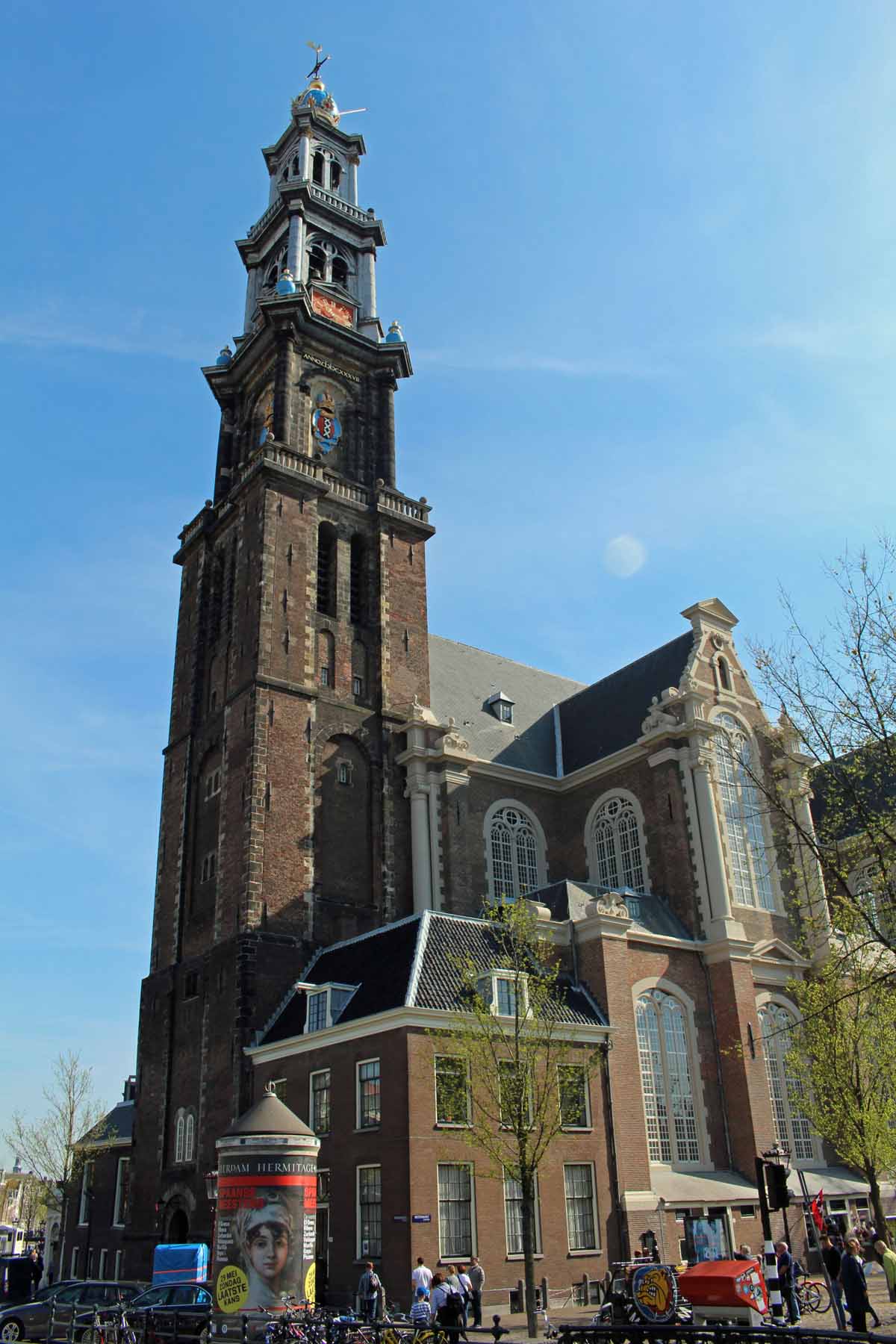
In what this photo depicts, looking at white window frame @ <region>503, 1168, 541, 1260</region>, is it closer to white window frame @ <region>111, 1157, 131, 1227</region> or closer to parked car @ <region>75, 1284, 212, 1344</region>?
parked car @ <region>75, 1284, 212, 1344</region>

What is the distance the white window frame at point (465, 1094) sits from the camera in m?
26.0

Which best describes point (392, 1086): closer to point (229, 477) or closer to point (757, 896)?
point (757, 896)

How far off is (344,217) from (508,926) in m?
40.6

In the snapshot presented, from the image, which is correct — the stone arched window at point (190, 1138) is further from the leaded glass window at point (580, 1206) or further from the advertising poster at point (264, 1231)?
the advertising poster at point (264, 1231)

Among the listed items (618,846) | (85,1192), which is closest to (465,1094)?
(618,846)

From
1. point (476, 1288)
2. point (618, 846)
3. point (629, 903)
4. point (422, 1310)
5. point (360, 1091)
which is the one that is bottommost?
point (422, 1310)

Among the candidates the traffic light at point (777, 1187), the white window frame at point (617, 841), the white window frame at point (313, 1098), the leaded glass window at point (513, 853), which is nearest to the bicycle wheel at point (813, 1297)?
the traffic light at point (777, 1187)

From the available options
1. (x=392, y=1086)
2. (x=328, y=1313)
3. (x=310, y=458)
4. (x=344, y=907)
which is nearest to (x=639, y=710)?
(x=344, y=907)

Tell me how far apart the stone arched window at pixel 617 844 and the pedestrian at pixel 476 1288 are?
55.1 ft

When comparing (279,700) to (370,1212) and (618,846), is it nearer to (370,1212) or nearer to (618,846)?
(618,846)

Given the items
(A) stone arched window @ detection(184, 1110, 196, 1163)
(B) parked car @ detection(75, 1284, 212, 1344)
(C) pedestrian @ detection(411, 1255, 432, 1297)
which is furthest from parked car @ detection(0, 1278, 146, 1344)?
(C) pedestrian @ detection(411, 1255, 432, 1297)

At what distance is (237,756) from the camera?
37.9 meters

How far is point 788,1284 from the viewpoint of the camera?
2095 centimetres

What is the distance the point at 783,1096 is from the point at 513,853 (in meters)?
12.8
